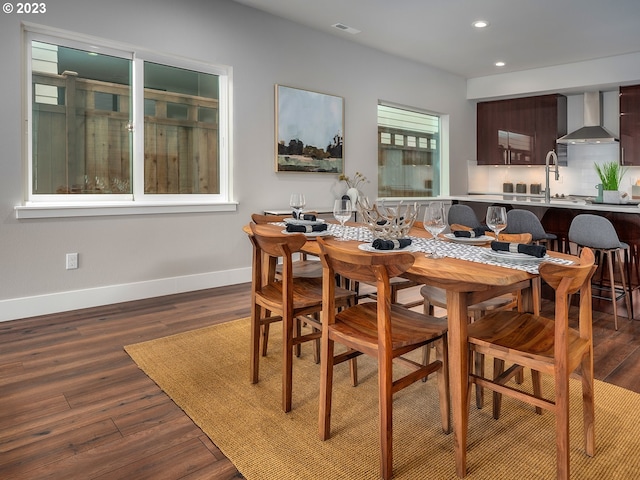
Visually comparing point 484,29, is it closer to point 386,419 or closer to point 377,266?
point 377,266

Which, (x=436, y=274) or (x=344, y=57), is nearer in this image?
(x=436, y=274)

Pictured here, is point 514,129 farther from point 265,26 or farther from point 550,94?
point 265,26

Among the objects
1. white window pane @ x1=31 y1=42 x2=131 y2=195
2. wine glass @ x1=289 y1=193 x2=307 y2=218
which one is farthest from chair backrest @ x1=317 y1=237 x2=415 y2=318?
white window pane @ x1=31 y1=42 x2=131 y2=195

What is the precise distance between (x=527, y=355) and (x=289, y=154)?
3.77 meters

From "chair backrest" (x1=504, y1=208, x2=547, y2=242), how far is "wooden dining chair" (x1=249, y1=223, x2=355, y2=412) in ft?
7.38

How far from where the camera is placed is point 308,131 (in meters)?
5.06

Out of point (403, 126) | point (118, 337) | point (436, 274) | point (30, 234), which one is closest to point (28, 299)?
point (30, 234)

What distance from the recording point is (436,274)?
157 cm

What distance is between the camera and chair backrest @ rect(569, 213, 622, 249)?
134 inches

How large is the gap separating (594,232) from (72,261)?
4073 mm

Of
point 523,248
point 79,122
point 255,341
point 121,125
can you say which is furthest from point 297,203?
point 79,122

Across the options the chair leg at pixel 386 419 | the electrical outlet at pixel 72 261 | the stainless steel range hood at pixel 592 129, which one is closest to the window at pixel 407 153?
the stainless steel range hood at pixel 592 129

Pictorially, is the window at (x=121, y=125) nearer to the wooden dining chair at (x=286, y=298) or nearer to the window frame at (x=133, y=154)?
the window frame at (x=133, y=154)

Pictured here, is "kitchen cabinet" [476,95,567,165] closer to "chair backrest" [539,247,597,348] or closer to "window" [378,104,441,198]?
"window" [378,104,441,198]
